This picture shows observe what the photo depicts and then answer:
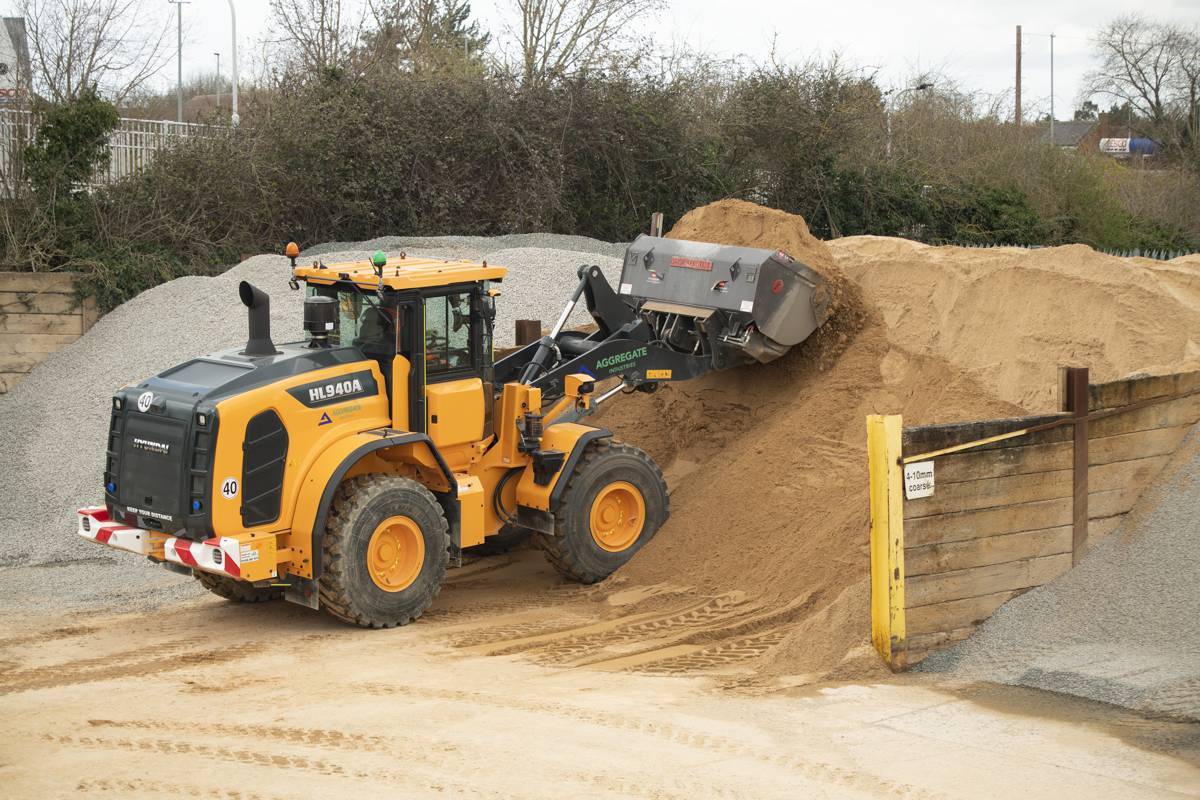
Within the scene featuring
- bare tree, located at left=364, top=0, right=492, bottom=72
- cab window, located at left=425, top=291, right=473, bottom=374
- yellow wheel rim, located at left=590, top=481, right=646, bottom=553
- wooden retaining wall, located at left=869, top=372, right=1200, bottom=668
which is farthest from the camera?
bare tree, located at left=364, top=0, right=492, bottom=72

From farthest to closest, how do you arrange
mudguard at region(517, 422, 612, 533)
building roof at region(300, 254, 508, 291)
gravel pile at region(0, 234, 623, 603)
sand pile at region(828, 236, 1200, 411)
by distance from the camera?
gravel pile at region(0, 234, 623, 603) → sand pile at region(828, 236, 1200, 411) → mudguard at region(517, 422, 612, 533) → building roof at region(300, 254, 508, 291)

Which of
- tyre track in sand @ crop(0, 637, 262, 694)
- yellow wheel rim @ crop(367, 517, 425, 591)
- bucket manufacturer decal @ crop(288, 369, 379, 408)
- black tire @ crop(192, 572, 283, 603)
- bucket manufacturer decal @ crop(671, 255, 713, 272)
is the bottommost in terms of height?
tyre track in sand @ crop(0, 637, 262, 694)

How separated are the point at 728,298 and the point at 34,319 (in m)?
10.7

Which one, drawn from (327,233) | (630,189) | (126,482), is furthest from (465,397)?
(630,189)

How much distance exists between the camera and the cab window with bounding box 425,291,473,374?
9648mm

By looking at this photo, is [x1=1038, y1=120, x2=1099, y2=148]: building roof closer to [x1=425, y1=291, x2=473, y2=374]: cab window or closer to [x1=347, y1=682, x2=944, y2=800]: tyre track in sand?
[x1=425, y1=291, x2=473, y2=374]: cab window

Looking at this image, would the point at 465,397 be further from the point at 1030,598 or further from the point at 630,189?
the point at 630,189

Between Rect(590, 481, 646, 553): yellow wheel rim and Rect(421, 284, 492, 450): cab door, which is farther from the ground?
Rect(421, 284, 492, 450): cab door

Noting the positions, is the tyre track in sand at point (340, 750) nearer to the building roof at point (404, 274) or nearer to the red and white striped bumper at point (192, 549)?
the red and white striped bumper at point (192, 549)

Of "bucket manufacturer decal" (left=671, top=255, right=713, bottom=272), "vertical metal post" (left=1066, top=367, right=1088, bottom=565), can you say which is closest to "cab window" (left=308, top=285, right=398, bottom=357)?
"bucket manufacturer decal" (left=671, top=255, right=713, bottom=272)

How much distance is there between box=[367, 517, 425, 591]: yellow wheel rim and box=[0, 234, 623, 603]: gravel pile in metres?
2.51

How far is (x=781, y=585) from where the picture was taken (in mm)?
9805

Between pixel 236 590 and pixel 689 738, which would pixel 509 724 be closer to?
pixel 689 738

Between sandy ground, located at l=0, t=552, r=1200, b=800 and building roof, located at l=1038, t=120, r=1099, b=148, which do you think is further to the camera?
building roof, located at l=1038, t=120, r=1099, b=148
